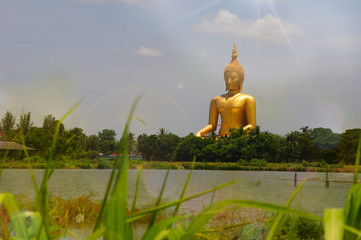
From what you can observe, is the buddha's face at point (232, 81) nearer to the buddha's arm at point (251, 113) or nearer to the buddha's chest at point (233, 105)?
the buddha's chest at point (233, 105)

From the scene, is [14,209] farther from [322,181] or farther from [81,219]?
[322,181]

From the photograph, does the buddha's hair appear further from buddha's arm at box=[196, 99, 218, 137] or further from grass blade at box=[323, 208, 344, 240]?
grass blade at box=[323, 208, 344, 240]

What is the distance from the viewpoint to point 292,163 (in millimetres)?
29938

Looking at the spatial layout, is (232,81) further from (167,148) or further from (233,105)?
(167,148)

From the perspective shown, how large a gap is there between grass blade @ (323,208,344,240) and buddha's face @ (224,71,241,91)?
2710 cm

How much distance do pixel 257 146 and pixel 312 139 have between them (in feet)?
23.0

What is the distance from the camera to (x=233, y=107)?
27.3m

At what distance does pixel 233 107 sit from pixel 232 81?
5.30ft

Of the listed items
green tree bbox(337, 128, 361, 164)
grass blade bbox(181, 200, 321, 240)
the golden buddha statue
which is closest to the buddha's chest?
the golden buddha statue

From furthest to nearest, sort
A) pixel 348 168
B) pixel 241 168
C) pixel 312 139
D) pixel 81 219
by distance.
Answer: pixel 312 139, pixel 348 168, pixel 241 168, pixel 81 219

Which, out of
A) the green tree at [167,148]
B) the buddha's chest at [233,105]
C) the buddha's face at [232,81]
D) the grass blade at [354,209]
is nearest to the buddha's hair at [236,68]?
the buddha's face at [232,81]

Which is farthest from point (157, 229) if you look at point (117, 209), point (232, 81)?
point (232, 81)

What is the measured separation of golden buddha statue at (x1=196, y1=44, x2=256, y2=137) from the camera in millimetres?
27188

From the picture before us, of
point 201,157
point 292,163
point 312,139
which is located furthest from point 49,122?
point 312,139
